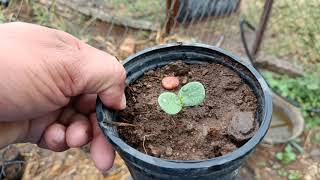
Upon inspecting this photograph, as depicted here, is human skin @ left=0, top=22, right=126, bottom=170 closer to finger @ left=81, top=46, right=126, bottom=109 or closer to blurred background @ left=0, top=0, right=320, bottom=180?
finger @ left=81, top=46, right=126, bottom=109

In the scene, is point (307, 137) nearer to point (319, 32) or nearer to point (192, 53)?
point (319, 32)

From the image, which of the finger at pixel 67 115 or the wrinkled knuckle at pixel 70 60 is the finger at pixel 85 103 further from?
the wrinkled knuckle at pixel 70 60

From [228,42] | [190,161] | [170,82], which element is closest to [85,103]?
[170,82]

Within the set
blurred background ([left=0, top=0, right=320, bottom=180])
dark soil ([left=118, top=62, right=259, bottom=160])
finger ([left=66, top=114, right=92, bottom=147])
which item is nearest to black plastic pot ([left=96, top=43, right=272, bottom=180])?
dark soil ([left=118, top=62, right=259, bottom=160])

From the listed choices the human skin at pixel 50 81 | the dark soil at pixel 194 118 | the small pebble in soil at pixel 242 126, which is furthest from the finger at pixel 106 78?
the small pebble in soil at pixel 242 126

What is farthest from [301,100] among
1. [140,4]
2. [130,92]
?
[130,92]

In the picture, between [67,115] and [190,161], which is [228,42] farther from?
[190,161]
